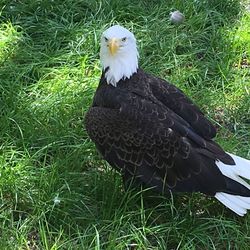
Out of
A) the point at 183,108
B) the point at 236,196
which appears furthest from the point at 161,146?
the point at 236,196

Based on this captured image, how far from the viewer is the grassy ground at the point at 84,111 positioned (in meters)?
4.32

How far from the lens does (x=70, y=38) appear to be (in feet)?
20.2

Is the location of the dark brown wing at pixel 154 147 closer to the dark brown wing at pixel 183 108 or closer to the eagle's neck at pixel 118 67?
the dark brown wing at pixel 183 108

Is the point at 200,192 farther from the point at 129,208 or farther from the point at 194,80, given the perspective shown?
the point at 194,80

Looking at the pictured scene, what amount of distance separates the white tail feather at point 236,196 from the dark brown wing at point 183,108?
260 millimetres

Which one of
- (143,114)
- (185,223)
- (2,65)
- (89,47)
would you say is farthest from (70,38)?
(185,223)

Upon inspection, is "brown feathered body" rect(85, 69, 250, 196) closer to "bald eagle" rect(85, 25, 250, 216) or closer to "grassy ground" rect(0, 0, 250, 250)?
"bald eagle" rect(85, 25, 250, 216)

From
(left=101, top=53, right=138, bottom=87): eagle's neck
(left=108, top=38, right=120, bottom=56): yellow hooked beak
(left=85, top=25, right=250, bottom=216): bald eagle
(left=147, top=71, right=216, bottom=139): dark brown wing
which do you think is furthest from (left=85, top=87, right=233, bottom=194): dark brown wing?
(left=108, top=38, right=120, bottom=56): yellow hooked beak

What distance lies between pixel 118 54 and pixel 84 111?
0.82m

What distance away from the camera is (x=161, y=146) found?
4.36m

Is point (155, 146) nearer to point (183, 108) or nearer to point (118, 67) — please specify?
A: point (183, 108)

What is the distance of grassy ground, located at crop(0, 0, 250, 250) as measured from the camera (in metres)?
4.32

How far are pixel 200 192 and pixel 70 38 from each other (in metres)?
2.25

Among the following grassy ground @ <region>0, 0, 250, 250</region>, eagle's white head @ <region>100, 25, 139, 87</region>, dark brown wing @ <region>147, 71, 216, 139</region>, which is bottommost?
grassy ground @ <region>0, 0, 250, 250</region>
